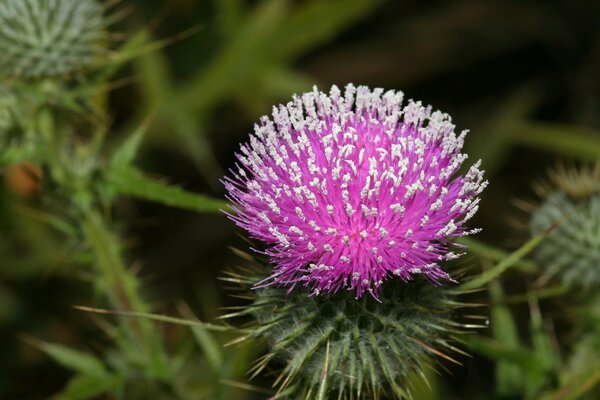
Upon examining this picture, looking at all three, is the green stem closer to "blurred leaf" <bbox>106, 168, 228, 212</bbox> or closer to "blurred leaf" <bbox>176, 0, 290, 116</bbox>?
"blurred leaf" <bbox>106, 168, 228, 212</bbox>

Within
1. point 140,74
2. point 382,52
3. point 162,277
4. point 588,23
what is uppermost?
point 588,23

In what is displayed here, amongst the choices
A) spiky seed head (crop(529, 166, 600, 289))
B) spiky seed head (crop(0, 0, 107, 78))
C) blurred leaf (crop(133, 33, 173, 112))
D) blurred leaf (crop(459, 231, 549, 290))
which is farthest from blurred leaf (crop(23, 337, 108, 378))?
blurred leaf (crop(133, 33, 173, 112))

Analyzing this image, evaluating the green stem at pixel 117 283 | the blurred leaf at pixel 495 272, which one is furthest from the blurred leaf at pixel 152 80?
the blurred leaf at pixel 495 272

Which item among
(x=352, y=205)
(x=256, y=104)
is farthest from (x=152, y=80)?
(x=352, y=205)

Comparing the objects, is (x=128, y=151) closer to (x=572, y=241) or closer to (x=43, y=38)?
(x=43, y=38)

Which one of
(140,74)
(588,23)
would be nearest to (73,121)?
(140,74)

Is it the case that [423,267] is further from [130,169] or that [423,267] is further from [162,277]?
[162,277]
